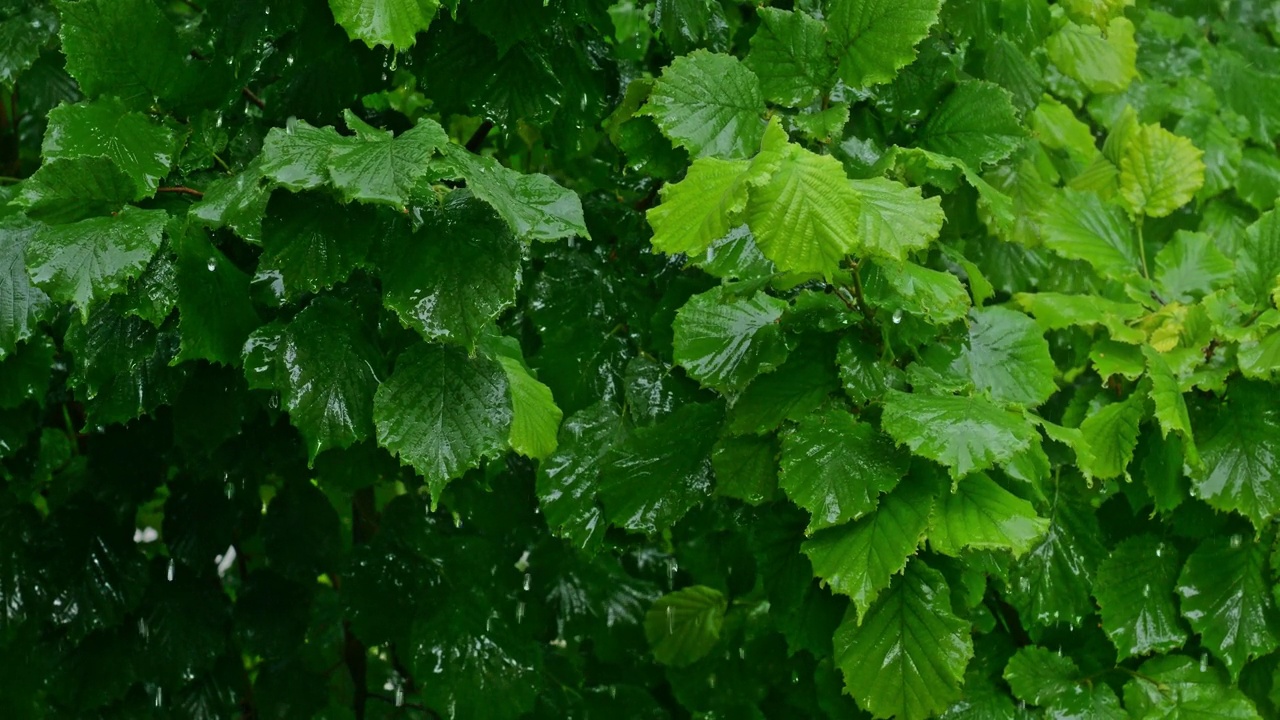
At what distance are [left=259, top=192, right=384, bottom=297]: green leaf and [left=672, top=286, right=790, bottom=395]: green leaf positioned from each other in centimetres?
35

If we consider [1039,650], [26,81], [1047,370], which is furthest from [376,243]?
[26,81]

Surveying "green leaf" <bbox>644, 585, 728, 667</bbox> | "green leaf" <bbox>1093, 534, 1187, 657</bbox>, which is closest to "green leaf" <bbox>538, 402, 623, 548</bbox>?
"green leaf" <bbox>644, 585, 728, 667</bbox>

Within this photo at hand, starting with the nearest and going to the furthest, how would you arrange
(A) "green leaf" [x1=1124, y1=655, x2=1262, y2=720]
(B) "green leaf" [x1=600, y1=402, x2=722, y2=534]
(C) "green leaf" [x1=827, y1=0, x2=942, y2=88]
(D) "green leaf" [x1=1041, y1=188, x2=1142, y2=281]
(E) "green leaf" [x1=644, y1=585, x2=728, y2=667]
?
1. (C) "green leaf" [x1=827, y1=0, x2=942, y2=88]
2. (B) "green leaf" [x1=600, y1=402, x2=722, y2=534]
3. (A) "green leaf" [x1=1124, y1=655, x2=1262, y2=720]
4. (D) "green leaf" [x1=1041, y1=188, x2=1142, y2=281]
5. (E) "green leaf" [x1=644, y1=585, x2=728, y2=667]

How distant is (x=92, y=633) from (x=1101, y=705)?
140 centimetres

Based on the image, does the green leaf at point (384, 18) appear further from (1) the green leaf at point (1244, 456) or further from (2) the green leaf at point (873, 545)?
(1) the green leaf at point (1244, 456)

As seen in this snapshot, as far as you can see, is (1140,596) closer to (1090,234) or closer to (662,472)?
(1090,234)

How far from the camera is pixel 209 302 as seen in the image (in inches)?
41.0

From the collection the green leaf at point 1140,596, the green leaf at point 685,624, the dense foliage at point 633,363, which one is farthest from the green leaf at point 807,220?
the green leaf at point 685,624

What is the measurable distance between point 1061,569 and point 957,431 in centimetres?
54

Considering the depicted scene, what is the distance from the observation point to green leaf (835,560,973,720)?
1.06 meters

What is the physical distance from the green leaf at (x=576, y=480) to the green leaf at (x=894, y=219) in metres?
0.47

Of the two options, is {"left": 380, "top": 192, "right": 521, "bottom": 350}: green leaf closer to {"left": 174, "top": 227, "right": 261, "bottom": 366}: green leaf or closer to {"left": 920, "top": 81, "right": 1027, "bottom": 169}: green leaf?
{"left": 174, "top": 227, "right": 261, "bottom": 366}: green leaf

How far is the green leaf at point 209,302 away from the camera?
3.34 feet

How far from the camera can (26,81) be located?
1.72m
